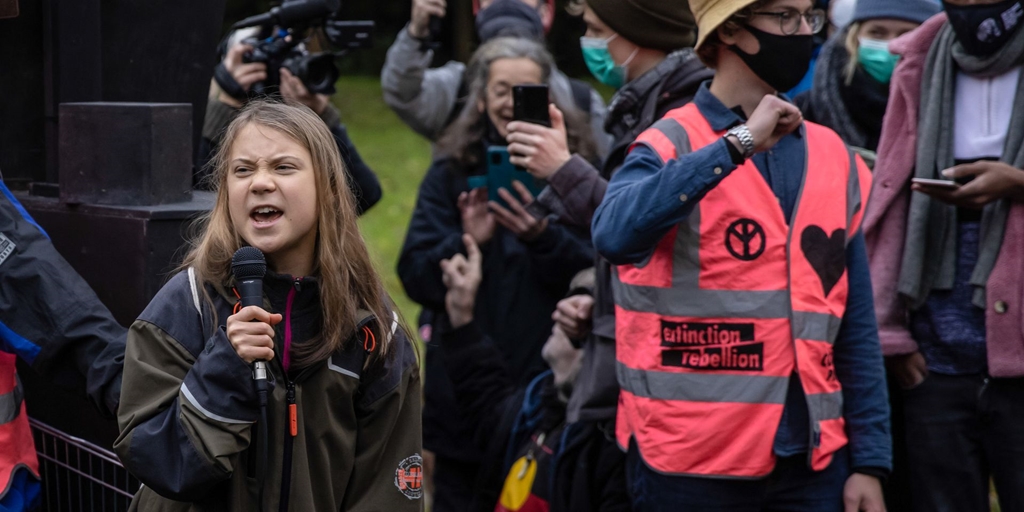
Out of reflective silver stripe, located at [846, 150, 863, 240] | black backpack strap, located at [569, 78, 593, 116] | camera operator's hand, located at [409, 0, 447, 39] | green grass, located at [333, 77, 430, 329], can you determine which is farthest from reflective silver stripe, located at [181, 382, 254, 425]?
green grass, located at [333, 77, 430, 329]

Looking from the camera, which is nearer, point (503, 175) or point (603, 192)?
point (603, 192)

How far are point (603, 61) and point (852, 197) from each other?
3.64 ft

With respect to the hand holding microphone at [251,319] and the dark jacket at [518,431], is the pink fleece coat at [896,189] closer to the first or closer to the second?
the dark jacket at [518,431]

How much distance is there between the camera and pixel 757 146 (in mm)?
2859

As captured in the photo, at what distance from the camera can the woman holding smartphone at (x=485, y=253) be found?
449cm

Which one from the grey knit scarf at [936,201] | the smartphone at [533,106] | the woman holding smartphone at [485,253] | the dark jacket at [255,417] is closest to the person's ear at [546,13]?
the woman holding smartphone at [485,253]

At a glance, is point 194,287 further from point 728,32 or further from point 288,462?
point 728,32

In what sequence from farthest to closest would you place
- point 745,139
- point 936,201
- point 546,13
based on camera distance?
point 546,13 < point 936,201 < point 745,139

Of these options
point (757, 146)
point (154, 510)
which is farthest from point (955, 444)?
point (154, 510)

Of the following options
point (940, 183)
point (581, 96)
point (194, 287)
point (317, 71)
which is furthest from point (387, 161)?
point (194, 287)

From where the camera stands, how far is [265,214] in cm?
263

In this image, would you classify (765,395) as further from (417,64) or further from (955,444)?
(417,64)

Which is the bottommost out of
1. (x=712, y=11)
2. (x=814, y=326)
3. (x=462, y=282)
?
(x=462, y=282)

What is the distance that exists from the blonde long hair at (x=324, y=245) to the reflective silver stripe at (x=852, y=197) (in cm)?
123
